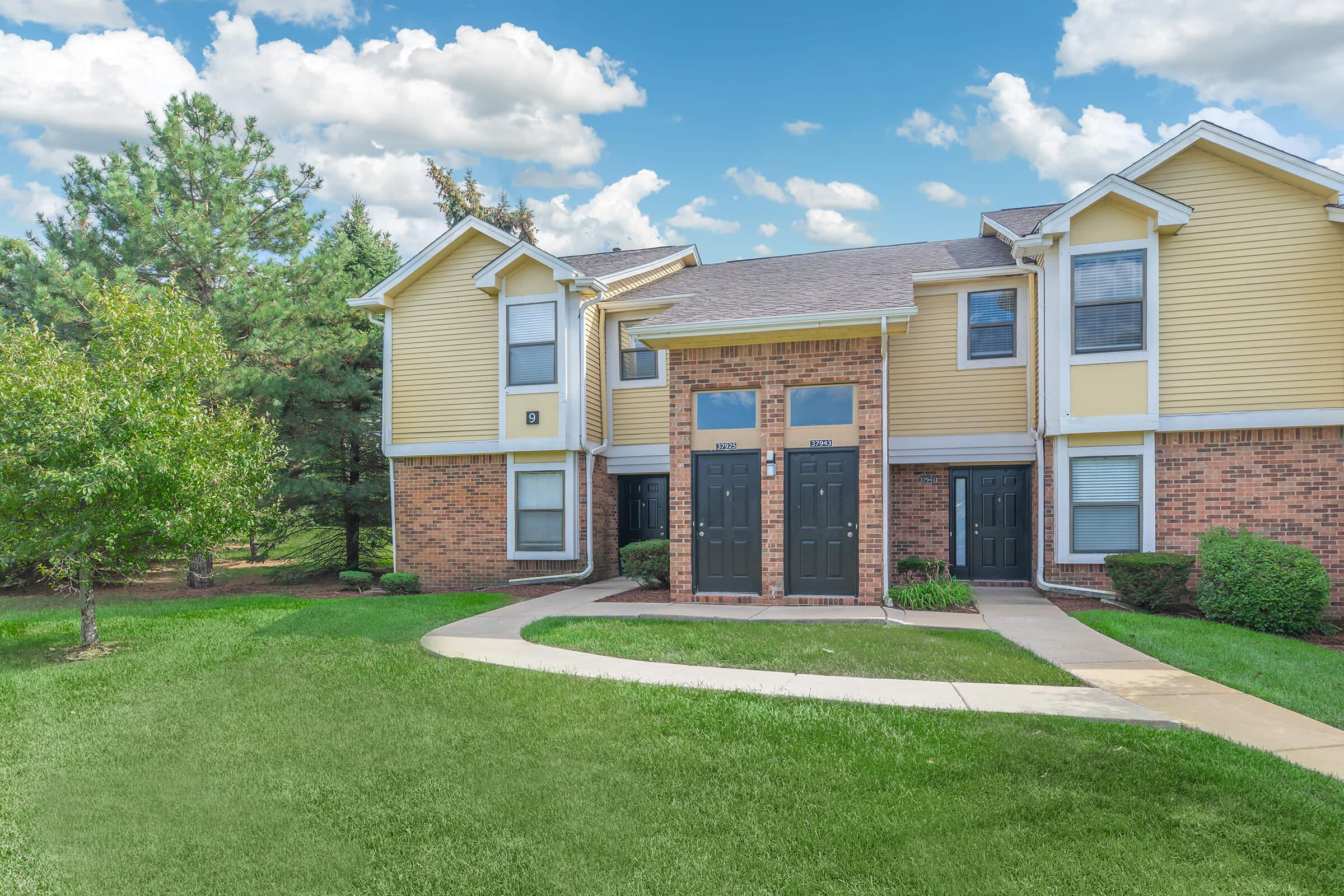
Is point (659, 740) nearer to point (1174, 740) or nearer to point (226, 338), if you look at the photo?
point (1174, 740)

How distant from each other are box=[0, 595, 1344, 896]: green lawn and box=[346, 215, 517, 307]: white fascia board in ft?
33.2

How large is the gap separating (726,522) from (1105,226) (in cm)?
730

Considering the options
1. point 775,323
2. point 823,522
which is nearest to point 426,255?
point 775,323

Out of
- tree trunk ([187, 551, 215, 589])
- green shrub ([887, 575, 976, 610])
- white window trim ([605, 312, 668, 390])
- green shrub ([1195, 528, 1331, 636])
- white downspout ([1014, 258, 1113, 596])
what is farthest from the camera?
tree trunk ([187, 551, 215, 589])

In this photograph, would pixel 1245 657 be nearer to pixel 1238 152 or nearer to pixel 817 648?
pixel 817 648

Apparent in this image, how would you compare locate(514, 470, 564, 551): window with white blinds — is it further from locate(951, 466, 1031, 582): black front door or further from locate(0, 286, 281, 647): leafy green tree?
locate(951, 466, 1031, 582): black front door

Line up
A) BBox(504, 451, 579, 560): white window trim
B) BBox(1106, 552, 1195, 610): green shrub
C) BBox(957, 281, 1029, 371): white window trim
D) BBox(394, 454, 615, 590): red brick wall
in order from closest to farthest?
BBox(1106, 552, 1195, 610): green shrub → BBox(957, 281, 1029, 371): white window trim → BBox(504, 451, 579, 560): white window trim → BBox(394, 454, 615, 590): red brick wall

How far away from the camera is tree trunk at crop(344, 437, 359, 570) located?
18.4 meters

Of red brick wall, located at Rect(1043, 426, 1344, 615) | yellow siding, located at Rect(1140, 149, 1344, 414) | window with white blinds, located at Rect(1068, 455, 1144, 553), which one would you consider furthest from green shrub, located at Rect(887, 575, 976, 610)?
yellow siding, located at Rect(1140, 149, 1344, 414)

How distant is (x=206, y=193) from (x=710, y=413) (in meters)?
13.4

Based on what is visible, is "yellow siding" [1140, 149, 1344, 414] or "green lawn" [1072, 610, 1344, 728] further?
"yellow siding" [1140, 149, 1344, 414]

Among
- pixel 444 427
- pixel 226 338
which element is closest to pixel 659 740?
pixel 444 427

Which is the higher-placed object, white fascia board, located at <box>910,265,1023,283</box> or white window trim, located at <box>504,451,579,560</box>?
white fascia board, located at <box>910,265,1023,283</box>

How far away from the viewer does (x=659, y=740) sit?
544 cm
